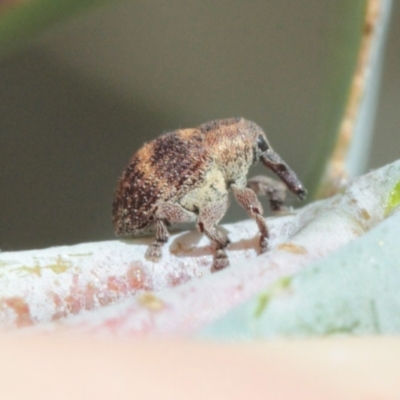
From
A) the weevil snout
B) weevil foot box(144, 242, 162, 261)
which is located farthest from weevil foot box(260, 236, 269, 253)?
the weevil snout

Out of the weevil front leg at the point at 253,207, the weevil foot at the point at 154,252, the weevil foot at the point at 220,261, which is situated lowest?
the weevil foot at the point at 220,261

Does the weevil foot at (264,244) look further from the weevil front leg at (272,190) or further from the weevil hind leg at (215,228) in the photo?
the weevil front leg at (272,190)

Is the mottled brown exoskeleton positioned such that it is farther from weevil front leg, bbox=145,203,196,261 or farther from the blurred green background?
the blurred green background

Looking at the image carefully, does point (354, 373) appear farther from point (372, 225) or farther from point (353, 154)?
point (353, 154)

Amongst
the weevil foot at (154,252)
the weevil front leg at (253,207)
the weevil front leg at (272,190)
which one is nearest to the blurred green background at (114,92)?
the weevil front leg at (272,190)

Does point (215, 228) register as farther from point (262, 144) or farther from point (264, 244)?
point (262, 144)

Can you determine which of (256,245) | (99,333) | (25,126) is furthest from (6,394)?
(25,126)

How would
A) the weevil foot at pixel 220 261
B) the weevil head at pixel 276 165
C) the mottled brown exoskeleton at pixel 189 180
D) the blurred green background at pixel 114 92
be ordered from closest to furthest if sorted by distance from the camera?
the weevil foot at pixel 220 261 → the mottled brown exoskeleton at pixel 189 180 → the weevil head at pixel 276 165 → the blurred green background at pixel 114 92
